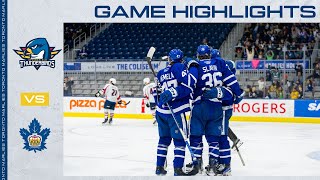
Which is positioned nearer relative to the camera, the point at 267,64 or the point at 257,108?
the point at 257,108

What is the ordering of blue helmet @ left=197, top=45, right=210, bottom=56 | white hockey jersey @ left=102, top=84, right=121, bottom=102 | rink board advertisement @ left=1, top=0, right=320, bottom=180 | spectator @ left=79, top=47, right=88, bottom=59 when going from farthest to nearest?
spectator @ left=79, top=47, right=88, bottom=59
white hockey jersey @ left=102, top=84, right=121, bottom=102
blue helmet @ left=197, top=45, right=210, bottom=56
rink board advertisement @ left=1, top=0, right=320, bottom=180

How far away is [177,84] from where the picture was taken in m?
7.89

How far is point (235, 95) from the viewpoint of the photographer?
8547 mm

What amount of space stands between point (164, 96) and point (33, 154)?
1.81 metres

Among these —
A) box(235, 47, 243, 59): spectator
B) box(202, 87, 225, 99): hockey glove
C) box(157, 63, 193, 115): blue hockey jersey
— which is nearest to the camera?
box(157, 63, 193, 115): blue hockey jersey

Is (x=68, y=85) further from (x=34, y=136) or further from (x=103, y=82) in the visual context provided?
(x=34, y=136)

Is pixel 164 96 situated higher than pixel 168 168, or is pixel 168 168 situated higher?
pixel 164 96

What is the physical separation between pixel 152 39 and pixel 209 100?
14.6 metres

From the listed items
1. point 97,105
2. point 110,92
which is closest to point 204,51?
point 110,92

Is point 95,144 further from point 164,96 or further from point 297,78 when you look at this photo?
point 297,78

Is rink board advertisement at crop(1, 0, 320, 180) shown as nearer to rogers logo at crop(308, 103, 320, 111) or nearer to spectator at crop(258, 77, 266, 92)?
rogers logo at crop(308, 103, 320, 111)

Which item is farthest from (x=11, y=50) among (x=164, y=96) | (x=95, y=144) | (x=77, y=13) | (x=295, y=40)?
(x=295, y=40)

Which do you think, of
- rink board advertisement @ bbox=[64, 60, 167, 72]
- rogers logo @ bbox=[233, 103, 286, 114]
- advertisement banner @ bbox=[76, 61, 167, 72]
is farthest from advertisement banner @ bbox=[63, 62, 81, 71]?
rogers logo @ bbox=[233, 103, 286, 114]

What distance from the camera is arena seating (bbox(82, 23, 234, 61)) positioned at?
2217 centimetres
